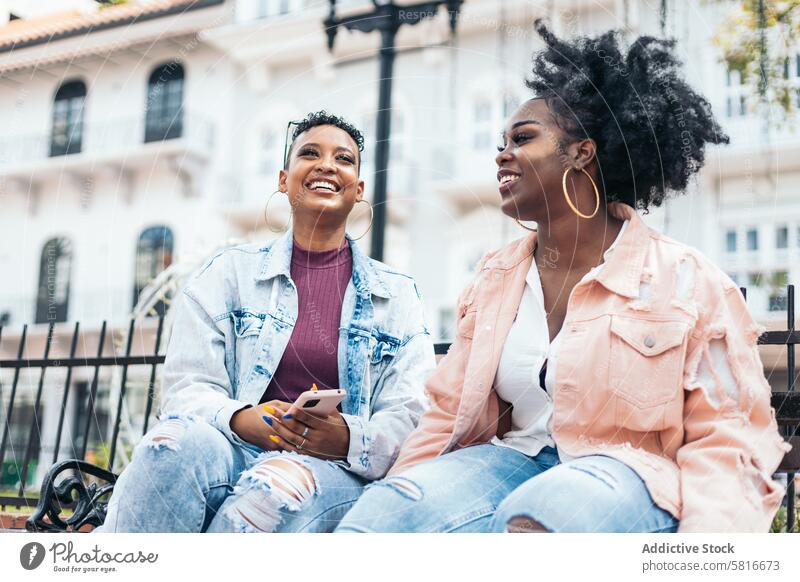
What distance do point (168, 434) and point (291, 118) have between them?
2.98 feet

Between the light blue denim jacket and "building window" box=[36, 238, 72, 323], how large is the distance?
0.95 meters

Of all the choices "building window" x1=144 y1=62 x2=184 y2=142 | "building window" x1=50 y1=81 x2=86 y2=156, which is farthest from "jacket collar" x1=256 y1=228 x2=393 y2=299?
"building window" x1=50 y1=81 x2=86 y2=156

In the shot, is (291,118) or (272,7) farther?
(272,7)

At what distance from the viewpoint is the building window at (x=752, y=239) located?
6.35ft

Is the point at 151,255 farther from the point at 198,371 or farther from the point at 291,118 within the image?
the point at 198,371

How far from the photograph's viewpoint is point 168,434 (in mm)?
1434

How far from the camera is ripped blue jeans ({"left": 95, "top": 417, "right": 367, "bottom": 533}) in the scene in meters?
1.42

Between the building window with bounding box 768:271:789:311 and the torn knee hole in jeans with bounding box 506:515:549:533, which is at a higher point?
the building window with bounding box 768:271:789:311

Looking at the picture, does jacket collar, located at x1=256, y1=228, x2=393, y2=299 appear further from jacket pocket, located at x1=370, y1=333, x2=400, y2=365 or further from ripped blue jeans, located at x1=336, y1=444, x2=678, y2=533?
ripped blue jeans, located at x1=336, y1=444, x2=678, y2=533

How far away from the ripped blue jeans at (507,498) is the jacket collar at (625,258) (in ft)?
0.99

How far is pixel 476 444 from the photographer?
162cm

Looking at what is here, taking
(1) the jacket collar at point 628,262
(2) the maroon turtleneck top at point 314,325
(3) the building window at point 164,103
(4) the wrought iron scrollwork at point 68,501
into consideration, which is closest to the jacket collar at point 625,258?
(1) the jacket collar at point 628,262

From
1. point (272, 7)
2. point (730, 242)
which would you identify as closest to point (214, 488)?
point (730, 242)
